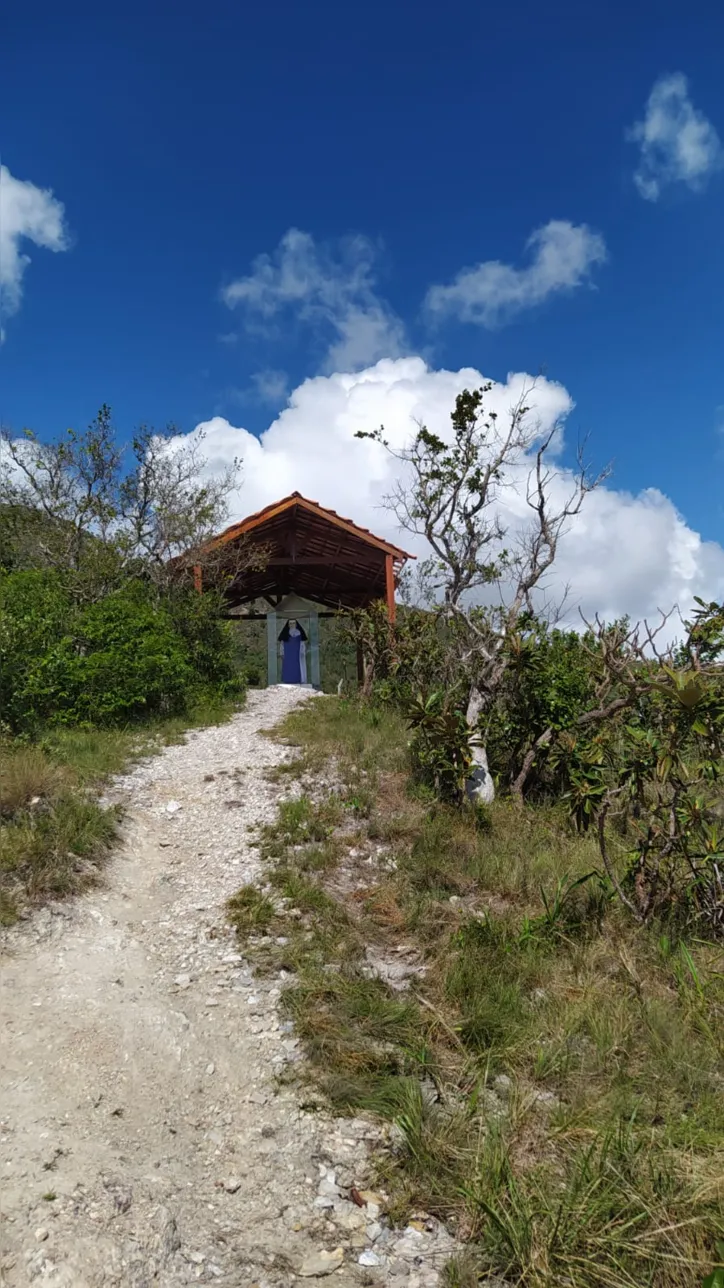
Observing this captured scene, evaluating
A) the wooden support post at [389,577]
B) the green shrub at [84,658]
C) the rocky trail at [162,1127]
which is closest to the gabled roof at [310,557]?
the wooden support post at [389,577]

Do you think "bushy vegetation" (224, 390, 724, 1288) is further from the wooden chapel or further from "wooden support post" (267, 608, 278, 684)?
"wooden support post" (267, 608, 278, 684)

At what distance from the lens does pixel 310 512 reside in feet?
59.7

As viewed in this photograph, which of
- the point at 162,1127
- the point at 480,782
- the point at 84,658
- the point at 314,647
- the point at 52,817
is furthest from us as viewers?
the point at 314,647

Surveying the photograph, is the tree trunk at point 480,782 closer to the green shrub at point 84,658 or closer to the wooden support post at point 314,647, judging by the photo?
the green shrub at point 84,658

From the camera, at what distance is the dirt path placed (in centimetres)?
278

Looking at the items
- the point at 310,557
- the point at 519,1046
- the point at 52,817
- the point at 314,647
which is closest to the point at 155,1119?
the point at 519,1046

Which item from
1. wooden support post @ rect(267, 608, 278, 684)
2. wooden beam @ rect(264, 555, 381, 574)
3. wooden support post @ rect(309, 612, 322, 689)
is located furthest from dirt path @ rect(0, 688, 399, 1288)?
wooden support post @ rect(267, 608, 278, 684)

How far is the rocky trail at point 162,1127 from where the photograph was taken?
2.77 m

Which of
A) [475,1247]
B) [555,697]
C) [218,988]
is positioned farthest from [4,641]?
[475,1247]

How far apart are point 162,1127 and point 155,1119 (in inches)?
2.9

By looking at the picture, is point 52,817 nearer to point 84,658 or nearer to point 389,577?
point 84,658

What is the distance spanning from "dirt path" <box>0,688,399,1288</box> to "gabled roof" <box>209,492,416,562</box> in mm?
11891

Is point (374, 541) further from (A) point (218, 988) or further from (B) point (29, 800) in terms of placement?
(A) point (218, 988)

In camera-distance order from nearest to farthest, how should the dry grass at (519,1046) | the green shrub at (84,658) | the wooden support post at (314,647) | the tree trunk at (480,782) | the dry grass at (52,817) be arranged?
1. the dry grass at (519,1046)
2. the dry grass at (52,817)
3. the tree trunk at (480,782)
4. the green shrub at (84,658)
5. the wooden support post at (314,647)
